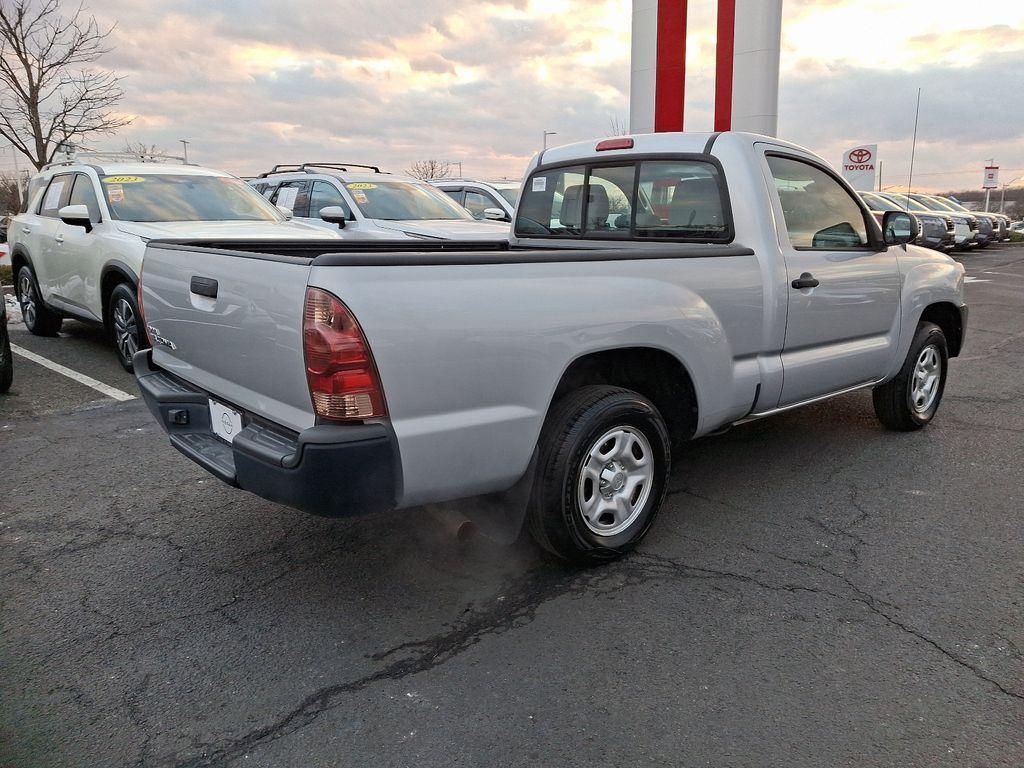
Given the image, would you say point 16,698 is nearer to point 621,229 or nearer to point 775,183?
point 621,229

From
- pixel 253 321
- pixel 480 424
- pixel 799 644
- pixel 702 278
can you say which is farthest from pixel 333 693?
pixel 702 278

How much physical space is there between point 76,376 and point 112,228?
1.29 m

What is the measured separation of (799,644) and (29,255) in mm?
8462

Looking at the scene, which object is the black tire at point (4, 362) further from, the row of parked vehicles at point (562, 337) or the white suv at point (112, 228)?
the row of parked vehicles at point (562, 337)

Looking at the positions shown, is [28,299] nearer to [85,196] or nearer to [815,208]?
[85,196]

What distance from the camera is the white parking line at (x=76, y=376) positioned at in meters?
6.27

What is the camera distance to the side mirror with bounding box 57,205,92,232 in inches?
274

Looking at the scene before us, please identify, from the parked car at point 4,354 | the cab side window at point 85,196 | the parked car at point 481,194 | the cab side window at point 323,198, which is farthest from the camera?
the parked car at point 481,194

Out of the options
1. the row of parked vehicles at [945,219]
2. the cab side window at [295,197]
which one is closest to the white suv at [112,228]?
the cab side window at [295,197]

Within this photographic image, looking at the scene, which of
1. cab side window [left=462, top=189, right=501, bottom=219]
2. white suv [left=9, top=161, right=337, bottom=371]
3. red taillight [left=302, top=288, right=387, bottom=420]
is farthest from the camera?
cab side window [left=462, top=189, right=501, bottom=219]

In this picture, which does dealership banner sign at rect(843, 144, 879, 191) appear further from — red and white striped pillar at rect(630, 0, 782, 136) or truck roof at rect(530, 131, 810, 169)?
truck roof at rect(530, 131, 810, 169)

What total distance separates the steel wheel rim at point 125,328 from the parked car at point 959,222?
20.9 metres

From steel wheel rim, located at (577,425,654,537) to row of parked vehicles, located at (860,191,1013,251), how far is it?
17107 mm

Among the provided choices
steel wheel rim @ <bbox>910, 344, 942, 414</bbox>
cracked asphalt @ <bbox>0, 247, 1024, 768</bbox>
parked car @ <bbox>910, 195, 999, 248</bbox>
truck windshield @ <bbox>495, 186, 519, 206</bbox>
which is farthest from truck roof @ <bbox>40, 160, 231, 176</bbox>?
parked car @ <bbox>910, 195, 999, 248</bbox>
